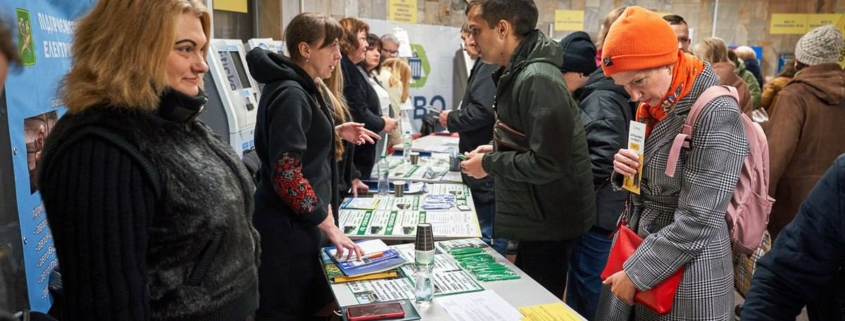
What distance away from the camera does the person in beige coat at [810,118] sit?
2939 millimetres

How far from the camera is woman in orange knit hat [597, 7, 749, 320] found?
1.48 metres

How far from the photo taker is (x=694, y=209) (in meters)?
1.49

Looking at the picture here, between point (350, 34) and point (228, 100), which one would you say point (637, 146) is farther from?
point (350, 34)

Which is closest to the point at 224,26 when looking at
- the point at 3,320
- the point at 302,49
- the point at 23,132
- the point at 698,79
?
the point at 302,49

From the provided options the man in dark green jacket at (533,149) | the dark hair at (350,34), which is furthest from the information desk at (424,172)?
the man in dark green jacket at (533,149)

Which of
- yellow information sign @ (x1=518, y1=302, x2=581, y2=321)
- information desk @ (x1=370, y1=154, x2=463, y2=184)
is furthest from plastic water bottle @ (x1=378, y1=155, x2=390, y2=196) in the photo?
yellow information sign @ (x1=518, y1=302, x2=581, y2=321)

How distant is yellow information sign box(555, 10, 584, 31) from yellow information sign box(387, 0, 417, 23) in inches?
78.4

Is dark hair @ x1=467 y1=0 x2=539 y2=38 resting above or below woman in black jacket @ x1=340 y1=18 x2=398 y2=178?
above

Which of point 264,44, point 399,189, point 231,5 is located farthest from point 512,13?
point 231,5

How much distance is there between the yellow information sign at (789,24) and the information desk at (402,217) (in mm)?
6637

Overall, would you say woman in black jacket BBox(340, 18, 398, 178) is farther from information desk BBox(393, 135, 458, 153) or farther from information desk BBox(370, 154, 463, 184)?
information desk BBox(393, 135, 458, 153)

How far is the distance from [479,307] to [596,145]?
3.76 feet

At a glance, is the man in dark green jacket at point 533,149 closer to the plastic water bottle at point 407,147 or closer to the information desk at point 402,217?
the information desk at point 402,217

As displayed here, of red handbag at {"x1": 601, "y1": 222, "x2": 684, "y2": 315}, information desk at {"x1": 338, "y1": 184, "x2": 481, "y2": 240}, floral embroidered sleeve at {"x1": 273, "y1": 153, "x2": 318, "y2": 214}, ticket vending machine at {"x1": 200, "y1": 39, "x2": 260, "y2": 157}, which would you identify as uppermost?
ticket vending machine at {"x1": 200, "y1": 39, "x2": 260, "y2": 157}
